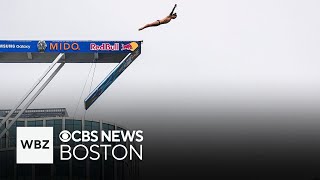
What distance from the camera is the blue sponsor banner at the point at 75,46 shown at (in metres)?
45.0

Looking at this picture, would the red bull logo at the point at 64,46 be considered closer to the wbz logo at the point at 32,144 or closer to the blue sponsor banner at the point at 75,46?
the blue sponsor banner at the point at 75,46

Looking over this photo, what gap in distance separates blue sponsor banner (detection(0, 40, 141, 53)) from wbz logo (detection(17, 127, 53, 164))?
24.1 feet

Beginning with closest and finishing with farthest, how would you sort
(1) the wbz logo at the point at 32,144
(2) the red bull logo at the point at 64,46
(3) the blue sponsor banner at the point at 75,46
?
(1) the wbz logo at the point at 32,144 < (3) the blue sponsor banner at the point at 75,46 < (2) the red bull logo at the point at 64,46

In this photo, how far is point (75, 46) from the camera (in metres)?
45.8

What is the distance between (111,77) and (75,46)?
440 centimetres

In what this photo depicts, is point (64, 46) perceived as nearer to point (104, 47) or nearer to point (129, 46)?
point (104, 47)

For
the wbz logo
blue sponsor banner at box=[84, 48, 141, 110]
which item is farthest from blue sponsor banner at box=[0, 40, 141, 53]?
the wbz logo

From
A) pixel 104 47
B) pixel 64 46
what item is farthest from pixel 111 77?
pixel 64 46

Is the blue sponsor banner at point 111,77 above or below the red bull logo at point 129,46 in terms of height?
below

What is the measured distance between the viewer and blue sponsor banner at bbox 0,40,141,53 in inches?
1770

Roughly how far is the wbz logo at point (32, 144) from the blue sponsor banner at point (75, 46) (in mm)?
7346

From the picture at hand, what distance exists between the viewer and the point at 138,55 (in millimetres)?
46656

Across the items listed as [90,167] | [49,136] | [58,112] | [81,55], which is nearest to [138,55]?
[81,55]

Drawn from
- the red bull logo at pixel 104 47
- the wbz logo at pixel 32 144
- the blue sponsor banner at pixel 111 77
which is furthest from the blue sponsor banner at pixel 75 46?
the wbz logo at pixel 32 144
